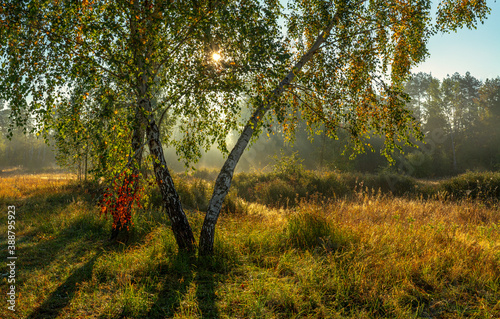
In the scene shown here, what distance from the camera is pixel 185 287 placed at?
4.41m

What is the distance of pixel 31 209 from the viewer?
1023cm

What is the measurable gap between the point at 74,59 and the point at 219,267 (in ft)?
13.5

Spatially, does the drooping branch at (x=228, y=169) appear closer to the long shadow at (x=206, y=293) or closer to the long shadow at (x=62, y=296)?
the long shadow at (x=206, y=293)

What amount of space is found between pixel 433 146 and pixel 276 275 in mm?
41819

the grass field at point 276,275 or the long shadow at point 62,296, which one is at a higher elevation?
the grass field at point 276,275

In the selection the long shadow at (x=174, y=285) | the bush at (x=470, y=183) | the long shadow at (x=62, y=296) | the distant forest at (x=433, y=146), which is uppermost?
the distant forest at (x=433, y=146)

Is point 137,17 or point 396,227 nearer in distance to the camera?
point 137,17

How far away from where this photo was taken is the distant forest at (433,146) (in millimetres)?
31859

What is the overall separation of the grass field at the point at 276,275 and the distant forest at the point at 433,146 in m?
18.7

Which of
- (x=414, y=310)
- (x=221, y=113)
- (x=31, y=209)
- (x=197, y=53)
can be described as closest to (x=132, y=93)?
(x=221, y=113)

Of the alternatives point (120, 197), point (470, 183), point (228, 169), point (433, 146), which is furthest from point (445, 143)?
point (120, 197)

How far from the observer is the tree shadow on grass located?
3.77m

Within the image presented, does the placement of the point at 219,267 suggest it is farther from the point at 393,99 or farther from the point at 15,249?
the point at 15,249

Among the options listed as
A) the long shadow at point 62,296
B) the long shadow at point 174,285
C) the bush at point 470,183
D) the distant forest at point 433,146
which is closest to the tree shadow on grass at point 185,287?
the long shadow at point 174,285
